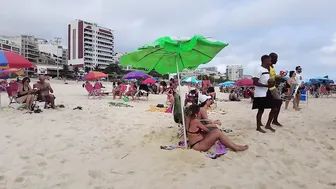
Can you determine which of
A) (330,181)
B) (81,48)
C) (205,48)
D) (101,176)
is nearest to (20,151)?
(101,176)

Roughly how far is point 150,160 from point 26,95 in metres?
4.88

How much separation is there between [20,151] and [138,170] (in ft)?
5.53

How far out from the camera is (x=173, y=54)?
4.11 meters

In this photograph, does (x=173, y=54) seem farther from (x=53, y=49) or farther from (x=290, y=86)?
(x=53, y=49)

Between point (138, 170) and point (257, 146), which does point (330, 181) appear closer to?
point (257, 146)

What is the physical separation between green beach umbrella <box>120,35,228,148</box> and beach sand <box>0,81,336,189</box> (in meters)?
0.76

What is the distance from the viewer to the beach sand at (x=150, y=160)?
2619mm

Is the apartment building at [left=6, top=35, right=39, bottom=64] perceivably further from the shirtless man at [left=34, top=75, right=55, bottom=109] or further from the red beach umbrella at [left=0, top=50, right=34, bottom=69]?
the red beach umbrella at [left=0, top=50, right=34, bottom=69]

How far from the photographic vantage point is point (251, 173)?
9.34 feet

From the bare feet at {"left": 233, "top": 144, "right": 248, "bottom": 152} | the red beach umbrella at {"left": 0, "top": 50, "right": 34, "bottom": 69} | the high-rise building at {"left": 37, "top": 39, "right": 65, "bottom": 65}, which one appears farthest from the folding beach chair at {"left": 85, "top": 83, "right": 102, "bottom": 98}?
the high-rise building at {"left": 37, "top": 39, "right": 65, "bottom": 65}

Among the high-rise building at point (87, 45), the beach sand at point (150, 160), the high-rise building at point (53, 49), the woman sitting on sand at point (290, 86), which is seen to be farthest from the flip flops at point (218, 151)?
the high-rise building at point (53, 49)

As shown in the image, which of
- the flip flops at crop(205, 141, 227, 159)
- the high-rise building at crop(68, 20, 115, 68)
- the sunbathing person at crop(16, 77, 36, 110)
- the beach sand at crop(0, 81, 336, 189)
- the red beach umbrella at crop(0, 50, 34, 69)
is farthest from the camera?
the high-rise building at crop(68, 20, 115, 68)

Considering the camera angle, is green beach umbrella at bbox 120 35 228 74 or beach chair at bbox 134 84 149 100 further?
beach chair at bbox 134 84 149 100

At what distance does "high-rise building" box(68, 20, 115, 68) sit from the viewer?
94.6m
